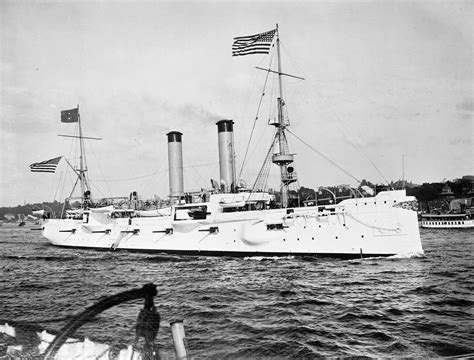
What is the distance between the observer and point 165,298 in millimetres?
12422

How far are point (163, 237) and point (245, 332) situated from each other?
682 inches

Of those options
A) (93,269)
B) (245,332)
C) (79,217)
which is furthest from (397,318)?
(79,217)

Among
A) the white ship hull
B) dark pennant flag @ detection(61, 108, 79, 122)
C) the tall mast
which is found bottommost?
the white ship hull

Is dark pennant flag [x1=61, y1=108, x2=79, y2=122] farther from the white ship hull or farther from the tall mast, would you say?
the tall mast

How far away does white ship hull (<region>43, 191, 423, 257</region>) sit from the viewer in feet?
59.6

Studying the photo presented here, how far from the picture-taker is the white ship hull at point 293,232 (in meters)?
18.2

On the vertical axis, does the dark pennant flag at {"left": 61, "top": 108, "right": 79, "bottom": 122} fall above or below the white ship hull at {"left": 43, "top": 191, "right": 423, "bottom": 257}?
above

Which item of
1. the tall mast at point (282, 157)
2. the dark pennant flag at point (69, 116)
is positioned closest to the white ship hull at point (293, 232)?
the tall mast at point (282, 157)

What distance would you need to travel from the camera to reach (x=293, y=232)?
20.2 m

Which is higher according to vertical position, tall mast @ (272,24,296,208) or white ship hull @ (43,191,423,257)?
tall mast @ (272,24,296,208)

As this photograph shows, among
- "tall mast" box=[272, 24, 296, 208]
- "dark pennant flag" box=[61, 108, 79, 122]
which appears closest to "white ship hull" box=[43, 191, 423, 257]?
"tall mast" box=[272, 24, 296, 208]

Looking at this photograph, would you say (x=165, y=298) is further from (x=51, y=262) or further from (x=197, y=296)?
(x=51, y=262)

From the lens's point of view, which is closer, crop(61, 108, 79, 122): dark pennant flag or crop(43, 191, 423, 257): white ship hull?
crop(43, 191, 423, 257): white ship hull

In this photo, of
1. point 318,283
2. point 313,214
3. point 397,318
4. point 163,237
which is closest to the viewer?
point 397,318
